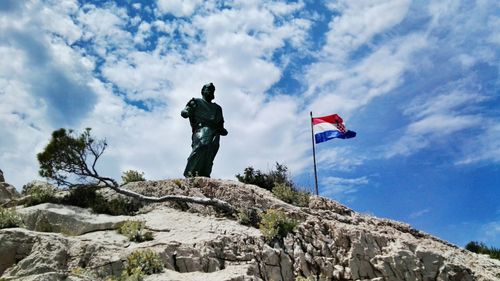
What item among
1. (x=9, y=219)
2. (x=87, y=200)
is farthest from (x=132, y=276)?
(x=87, y=200)

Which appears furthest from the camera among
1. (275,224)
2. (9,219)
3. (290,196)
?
(290,196)

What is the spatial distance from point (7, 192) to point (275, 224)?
10.6m

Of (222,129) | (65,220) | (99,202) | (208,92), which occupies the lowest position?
(65,220)

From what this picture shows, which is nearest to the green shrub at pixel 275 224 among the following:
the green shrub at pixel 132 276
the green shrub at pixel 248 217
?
the green shrub at pixel 248 217

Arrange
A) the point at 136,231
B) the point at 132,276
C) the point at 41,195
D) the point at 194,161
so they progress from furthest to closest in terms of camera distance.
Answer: the point at 194,161
the point at 41,195
the point at 136,231
the point at 132,276

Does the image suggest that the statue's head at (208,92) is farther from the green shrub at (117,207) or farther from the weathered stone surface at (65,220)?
the weathered stone surface at (65,220)

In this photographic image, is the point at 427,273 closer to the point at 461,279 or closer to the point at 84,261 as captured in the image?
the point at 461,279

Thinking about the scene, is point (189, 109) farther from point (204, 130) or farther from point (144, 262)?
point (144, 262)

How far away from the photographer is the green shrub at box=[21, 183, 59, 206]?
14.6 metres

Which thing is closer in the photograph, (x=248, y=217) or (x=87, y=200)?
(x=248, y=217)

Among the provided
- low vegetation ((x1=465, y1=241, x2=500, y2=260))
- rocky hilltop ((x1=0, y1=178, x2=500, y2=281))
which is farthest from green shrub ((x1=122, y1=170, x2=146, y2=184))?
low vegetation ((x1=465, y1=241, x2=500, y2=260))

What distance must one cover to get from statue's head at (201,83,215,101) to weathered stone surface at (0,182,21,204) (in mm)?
7606

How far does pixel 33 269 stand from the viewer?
33.2ft

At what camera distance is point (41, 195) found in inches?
583
